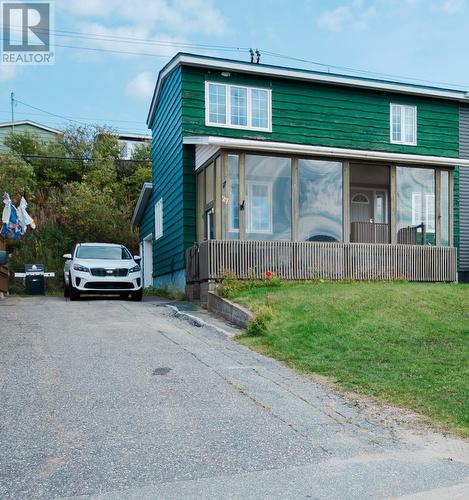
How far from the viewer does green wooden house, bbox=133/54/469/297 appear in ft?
48.0

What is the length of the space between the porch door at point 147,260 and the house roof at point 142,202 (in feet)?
4.48

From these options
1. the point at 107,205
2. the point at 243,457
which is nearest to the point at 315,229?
the point at 243,457

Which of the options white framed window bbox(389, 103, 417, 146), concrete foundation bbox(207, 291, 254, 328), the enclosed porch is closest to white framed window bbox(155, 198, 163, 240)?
the enclosed porch

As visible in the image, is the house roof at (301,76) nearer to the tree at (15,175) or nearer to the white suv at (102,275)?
the white suv at (102,275)

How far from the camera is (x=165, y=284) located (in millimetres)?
20391

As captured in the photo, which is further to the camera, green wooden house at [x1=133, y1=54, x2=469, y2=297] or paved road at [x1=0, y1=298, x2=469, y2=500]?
green wooden house at [x1=133, y1=54, x2=469, y2=297]

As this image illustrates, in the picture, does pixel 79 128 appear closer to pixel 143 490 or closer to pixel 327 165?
pixel 327 165

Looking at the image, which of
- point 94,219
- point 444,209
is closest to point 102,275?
point 444,209

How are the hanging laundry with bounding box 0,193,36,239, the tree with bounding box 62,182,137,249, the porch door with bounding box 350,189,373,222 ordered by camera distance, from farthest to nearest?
the tree with bounding box 62,182,137,249
the hanging laundry with bounding box 0,193,36,239
the porch door with bounding box 350,189,373,222

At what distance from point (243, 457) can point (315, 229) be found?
37.2 feet

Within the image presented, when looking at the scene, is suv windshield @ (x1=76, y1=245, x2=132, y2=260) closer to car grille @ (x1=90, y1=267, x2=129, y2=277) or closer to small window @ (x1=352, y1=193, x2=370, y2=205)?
car grille @ (x1=90, y1=267, x2=129, y2=277)

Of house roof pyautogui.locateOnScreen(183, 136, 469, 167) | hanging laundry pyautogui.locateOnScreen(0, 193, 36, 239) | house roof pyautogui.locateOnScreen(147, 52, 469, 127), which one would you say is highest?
house roof pyautogui.locateOnScreen(147, 52, 469, 127)

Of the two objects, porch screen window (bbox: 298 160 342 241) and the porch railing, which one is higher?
porch screen window (bbox: 298 160 342 241)

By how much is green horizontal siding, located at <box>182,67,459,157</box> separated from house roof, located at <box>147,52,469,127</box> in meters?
0.25
